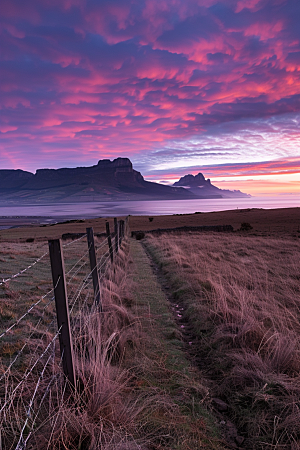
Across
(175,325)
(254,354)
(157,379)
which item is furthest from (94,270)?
(254,354)

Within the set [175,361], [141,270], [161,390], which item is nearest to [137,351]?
[175,361]

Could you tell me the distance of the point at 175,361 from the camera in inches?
162

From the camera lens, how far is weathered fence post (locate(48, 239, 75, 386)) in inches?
112

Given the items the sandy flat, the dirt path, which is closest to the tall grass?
the dirt path

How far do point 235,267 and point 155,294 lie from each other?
3916 millimetres

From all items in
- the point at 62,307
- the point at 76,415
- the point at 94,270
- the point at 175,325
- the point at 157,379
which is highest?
the point at 62,307

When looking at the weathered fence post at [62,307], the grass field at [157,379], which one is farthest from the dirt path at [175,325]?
the weathered fence post at [62,307]

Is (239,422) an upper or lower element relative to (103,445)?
lower

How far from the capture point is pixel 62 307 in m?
2.93

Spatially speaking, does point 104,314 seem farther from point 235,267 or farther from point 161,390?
point 235,267

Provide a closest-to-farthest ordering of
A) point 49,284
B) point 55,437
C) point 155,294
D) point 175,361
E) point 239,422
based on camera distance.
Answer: point 55,437
point 239,422
point 175,361
point 155,294
point 49,284

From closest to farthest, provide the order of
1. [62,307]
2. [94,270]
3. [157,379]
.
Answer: [62,307], [157,379], [94,270]

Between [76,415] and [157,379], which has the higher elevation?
[76,415]

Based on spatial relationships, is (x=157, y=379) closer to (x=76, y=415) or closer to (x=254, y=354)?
(x=76, y=415)
